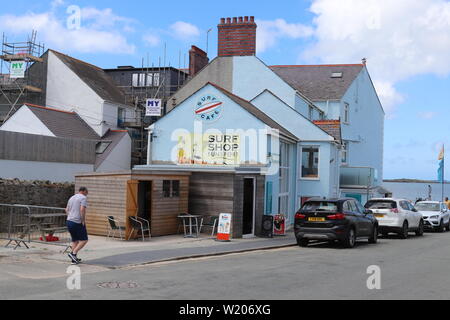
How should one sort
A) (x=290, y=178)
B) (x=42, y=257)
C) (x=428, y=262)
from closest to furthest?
(x=42, y=257), (x=428, y=262), (x=290, y=178)

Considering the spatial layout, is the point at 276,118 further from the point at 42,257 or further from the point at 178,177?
the point at 42,257

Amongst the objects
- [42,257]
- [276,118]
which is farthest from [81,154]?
[42,257]

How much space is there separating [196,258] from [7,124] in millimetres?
29582

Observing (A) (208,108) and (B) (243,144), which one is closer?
(B) (243,144)

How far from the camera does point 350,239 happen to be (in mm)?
17609

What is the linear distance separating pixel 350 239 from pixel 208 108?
31.9 feet

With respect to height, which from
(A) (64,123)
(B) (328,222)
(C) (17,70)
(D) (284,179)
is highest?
(C) (17,70)

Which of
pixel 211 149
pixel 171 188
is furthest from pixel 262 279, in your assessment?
pixel 211 149

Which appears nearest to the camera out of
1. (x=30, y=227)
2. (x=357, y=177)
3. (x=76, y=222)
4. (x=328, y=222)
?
(x=76, y=222)

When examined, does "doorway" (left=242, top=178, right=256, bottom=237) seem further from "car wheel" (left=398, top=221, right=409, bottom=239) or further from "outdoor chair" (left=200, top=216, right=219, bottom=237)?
"car wheel" (left=398, top=221, right=409, bottom=239)

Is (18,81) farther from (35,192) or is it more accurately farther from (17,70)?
(35,192)

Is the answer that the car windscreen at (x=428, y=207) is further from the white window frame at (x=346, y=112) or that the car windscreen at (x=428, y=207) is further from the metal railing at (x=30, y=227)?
the metal railing at (x=30, y=227)

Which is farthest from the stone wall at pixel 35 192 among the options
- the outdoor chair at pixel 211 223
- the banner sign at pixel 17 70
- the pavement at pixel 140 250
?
the banner sign at pixel 17 70

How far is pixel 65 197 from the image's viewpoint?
20156 mm
